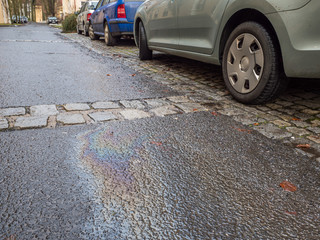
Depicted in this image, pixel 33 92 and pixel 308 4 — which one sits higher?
pixel 308 4

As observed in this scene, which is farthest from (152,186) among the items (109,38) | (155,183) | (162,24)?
(109,38)

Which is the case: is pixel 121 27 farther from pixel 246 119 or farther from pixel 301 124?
pixel 301 124

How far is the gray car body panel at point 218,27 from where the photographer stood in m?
2.58

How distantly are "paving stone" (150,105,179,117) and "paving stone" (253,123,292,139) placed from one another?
0.89 m

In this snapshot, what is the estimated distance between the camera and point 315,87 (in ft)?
13.2

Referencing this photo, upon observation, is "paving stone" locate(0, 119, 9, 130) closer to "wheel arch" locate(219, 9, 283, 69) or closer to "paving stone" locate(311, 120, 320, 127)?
"wheel arch" locate(219, 9, 283, 69)

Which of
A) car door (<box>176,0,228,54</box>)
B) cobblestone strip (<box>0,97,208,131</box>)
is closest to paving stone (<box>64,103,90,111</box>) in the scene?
cobblestone strip (<box>0,97,208,131</box>)

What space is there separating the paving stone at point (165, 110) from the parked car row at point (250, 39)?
30.3 inches

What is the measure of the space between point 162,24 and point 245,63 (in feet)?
7.82

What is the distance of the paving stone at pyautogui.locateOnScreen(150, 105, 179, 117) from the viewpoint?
318 cm

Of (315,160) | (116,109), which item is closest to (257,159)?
(315,160)

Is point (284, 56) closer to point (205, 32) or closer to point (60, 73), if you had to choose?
point (205, 32)

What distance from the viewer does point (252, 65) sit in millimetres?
3191

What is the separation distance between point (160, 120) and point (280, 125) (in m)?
1.15
